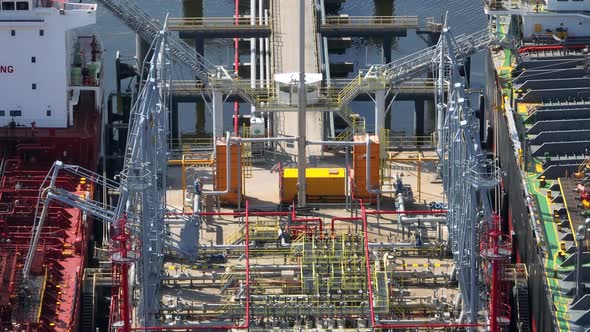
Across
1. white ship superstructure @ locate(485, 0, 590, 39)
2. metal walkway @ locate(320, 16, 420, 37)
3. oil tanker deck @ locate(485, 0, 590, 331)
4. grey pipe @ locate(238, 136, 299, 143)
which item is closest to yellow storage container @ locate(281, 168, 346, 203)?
grey pipe @ locate(238, 136, 299, 143)

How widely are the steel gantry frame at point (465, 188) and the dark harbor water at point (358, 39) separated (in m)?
23.6

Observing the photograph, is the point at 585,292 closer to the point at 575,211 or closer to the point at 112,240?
the point at 575,211

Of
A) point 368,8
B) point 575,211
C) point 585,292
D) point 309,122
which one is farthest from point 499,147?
point 368,8

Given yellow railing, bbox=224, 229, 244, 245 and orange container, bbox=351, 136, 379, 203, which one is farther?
orange container, bbox=351, 136, 379, 203

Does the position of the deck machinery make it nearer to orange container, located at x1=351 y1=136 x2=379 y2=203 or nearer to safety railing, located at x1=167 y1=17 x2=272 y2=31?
orange container, located at x1=351 y1=136 x2=379 y2=203

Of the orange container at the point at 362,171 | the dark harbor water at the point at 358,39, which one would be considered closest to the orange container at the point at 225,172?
the orange container at the point at 362,171

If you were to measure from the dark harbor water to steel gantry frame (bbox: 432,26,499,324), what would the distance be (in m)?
23.6

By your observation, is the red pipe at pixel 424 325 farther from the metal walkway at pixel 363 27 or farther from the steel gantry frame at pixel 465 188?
the metal walkway at pixel 363 27

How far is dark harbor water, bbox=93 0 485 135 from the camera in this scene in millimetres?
106500

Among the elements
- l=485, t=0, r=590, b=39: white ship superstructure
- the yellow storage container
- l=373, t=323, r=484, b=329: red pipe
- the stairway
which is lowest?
l=373, t=323, r=484, b=329: red pipe

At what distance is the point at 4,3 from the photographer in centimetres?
8938

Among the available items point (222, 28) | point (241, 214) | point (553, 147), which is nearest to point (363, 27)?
point (222, 28)

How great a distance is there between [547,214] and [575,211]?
1.17 m

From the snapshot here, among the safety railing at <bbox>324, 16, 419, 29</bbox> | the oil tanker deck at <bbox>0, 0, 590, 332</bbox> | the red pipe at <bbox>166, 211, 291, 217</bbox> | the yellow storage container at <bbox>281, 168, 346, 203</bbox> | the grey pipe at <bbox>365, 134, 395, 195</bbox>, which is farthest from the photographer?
the safety railing at <bbox>324, 16, 419, 29</bbox>
